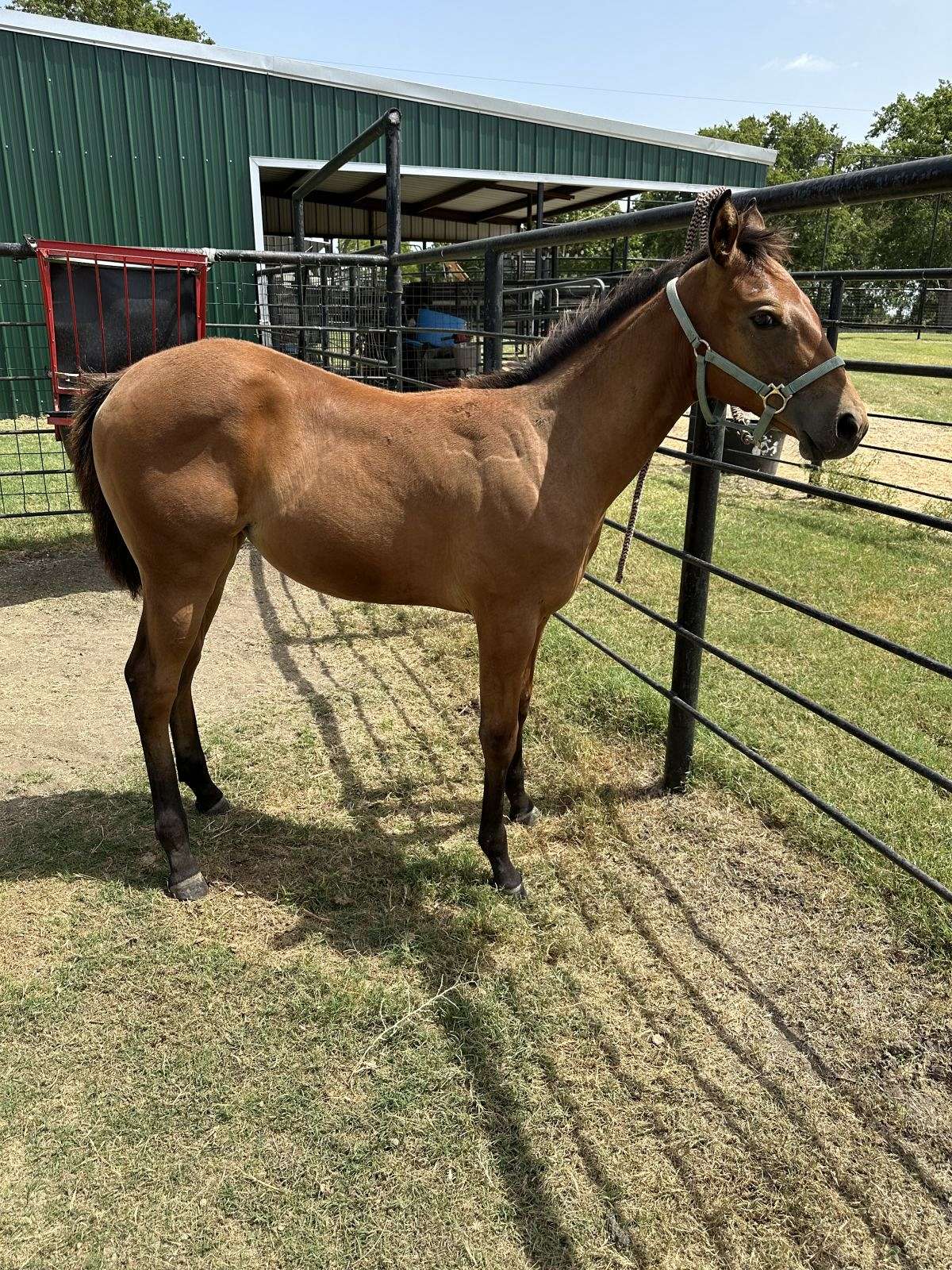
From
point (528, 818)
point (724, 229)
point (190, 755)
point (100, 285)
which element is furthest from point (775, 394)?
point (100, 285)

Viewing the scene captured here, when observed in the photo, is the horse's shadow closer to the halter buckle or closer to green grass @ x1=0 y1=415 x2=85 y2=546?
the halter buckle

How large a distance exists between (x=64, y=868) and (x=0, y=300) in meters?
10.1

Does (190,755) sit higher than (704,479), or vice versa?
(704,479)

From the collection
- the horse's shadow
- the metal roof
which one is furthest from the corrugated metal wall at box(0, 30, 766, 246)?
the horse's shadow

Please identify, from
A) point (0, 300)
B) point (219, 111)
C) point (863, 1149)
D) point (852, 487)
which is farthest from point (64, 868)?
point (219, 111)

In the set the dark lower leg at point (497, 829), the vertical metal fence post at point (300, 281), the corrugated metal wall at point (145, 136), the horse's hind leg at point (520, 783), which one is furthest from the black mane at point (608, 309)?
the corrugated metal wall at point (145, 136)

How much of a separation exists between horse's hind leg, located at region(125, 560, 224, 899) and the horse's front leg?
3.08ft

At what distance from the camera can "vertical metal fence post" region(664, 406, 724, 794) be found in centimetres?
286

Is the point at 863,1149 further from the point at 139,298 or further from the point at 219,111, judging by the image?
the point at 219,111

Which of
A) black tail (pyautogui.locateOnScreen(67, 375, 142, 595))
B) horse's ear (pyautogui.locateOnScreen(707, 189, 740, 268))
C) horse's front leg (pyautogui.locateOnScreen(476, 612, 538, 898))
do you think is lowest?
horse's front leg (pyautogui.locateOnScreen(476, 612, 538, 898))

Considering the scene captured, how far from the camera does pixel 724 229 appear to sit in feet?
6.46

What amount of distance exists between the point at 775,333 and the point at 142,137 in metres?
11.7

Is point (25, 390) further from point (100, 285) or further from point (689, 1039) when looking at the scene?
point (689, 1039)

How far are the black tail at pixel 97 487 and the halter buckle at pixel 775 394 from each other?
2.08 meters
